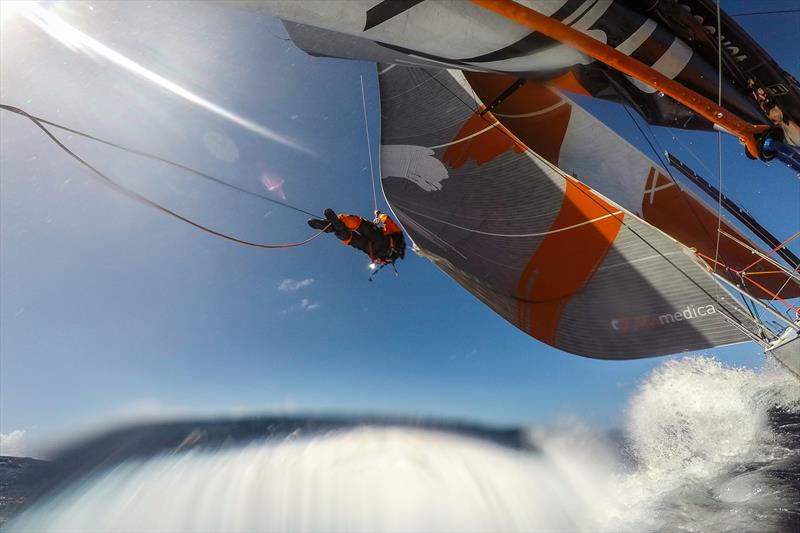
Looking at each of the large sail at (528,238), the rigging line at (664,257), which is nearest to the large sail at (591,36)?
the rigging line at (664,257)

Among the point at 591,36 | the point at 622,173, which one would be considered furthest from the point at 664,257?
the point at 591,36

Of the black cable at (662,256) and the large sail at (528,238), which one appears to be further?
the large sail at (528,238)

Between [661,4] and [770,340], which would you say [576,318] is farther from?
[661,4]

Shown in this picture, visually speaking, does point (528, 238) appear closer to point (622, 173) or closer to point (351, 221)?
point (622, 173)

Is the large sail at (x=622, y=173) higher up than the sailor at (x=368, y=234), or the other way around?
the large sail at (x=622, y=173)

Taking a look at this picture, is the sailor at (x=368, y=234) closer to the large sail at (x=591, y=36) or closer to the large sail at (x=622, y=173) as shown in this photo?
the large sail at (x=591, y=36)
